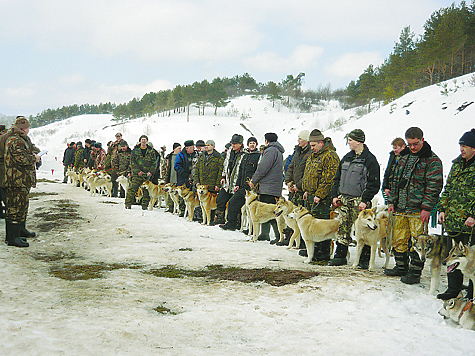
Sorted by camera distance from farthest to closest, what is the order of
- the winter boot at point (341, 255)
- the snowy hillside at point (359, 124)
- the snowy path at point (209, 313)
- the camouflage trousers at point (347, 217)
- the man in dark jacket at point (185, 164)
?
the snowy hillside at point (359, 124)
the man in dark jacket at point (185, 164)
the winter boot at point (341, 255)
the camouflage trousers at point (347, 217)
the snowy path at point (209, 313)

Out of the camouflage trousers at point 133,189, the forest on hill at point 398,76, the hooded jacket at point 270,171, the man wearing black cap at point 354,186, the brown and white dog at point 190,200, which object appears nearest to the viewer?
the man wearing black cap at point 354,186

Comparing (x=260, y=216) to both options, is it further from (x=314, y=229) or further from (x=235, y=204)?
(x=314, y=229)

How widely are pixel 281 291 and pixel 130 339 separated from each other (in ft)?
6.42

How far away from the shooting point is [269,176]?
777 centimetres

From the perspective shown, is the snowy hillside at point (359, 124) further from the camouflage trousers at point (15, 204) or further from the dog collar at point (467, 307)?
the camouflage trousers at point (15, 204)

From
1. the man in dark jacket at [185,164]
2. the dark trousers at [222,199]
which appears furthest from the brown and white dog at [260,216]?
the man in dark jacket at [185,164]

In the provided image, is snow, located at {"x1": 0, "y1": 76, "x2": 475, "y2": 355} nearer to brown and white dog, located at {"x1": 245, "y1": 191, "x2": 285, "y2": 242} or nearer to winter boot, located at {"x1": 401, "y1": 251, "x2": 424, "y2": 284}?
winter boot, located at {"x1": 401, "y1": 251, "x2": 424, "y2": 284}

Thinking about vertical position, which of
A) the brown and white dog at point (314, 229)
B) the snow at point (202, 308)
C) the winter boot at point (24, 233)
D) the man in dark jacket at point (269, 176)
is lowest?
the winter boot at point (24, 233)

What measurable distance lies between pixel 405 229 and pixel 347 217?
0.99 m

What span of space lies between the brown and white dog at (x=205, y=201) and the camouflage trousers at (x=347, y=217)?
4836 mm

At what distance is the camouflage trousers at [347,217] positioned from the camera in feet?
17.9

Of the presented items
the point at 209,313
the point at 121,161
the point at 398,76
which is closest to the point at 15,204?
the point at 209,313

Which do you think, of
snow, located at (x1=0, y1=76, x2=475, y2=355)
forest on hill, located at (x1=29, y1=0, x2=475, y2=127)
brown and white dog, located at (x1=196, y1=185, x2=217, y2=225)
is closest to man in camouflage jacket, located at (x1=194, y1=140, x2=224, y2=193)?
brown and white dog, located at (x1=196, y1=185, x2=217, y2=225)

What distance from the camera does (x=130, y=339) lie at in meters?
2.81
